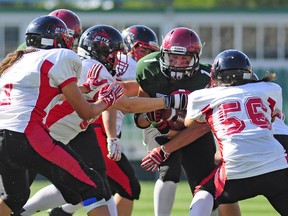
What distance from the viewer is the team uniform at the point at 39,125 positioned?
627 centimetres

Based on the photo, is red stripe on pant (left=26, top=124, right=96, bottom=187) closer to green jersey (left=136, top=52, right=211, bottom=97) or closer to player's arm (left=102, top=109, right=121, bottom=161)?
player's arm (left=102, top=109, right=121, bottom=161)

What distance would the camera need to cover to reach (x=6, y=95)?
641cm

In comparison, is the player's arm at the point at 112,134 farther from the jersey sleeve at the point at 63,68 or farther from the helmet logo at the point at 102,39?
the jersey sleeve at the point at 63,68

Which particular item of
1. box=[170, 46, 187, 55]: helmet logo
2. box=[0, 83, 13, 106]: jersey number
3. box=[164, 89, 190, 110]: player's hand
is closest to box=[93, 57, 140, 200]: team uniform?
box=[170, 46, 187, 55]: helmet logo

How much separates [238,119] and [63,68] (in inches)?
47.4

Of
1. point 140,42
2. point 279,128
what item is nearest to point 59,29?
point 279,128

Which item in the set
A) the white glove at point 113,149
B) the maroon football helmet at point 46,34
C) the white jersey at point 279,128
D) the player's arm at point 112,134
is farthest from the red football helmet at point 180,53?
the maroon football helmet at point 46,34

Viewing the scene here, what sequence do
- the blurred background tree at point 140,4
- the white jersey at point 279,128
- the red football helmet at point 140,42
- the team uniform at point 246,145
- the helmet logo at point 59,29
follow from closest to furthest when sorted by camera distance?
the team uniform at point 246,145, the helmet logo at point 59,29, the white jersey at point 279,128, the red football helmet at point 140,42, the blurred background tree at point 140,4

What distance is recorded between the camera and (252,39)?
71.2ft

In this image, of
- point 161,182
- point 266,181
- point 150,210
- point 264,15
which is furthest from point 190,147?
point 264,15

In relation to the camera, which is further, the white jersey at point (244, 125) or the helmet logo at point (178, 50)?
the helmet logo at point (178, 50)

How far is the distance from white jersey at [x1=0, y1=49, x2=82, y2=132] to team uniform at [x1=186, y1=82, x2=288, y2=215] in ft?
3.12

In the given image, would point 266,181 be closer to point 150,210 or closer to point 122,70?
point 122,70

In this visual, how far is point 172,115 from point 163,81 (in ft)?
1.12
